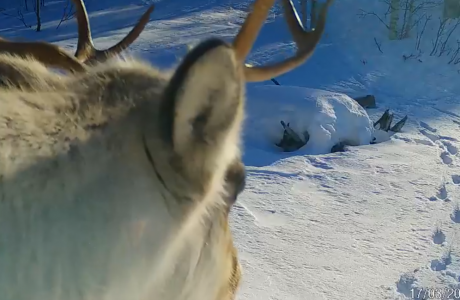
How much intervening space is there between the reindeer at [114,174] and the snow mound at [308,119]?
4.64 metres

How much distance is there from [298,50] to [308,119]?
12.3 ft

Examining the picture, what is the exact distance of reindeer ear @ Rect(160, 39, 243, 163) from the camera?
2.85ft

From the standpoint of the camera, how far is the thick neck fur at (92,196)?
846 mm

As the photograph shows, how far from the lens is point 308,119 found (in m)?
5.91

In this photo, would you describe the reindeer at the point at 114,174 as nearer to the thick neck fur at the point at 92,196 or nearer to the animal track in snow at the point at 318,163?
the thick neck fur at the point at 92,196

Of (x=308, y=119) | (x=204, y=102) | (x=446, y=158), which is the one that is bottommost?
(x=446, y=158)

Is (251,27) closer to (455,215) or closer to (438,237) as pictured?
(438,237)

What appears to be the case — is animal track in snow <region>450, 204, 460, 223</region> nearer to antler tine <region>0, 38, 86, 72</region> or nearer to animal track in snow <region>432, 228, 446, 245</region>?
animal track in snow <region>432, 228, 446, 245</region>

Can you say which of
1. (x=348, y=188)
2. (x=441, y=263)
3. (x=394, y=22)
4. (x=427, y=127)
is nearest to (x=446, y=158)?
(x=427, y=127)

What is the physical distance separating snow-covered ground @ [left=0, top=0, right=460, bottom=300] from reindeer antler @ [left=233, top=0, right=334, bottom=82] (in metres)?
0.22

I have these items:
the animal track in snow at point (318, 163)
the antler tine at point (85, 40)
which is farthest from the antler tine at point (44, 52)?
the animal track in snow at point (318, 163)

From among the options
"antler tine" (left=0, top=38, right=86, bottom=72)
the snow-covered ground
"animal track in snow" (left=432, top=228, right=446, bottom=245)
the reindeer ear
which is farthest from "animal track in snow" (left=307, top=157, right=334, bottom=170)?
the reindeer ear

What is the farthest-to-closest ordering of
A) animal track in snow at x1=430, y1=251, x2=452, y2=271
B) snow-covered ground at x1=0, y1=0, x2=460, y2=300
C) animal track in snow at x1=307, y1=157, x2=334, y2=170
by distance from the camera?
1. animal track in snow at x1=307, y1=157, x2=334, y2=170
2. animal track in snow at x1=430, y1=251, x2=452, y2=271
3. snow-covered ground at x1=0, y1=0, x2=460, y2=300

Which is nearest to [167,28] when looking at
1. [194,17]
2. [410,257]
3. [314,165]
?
[194,17]
